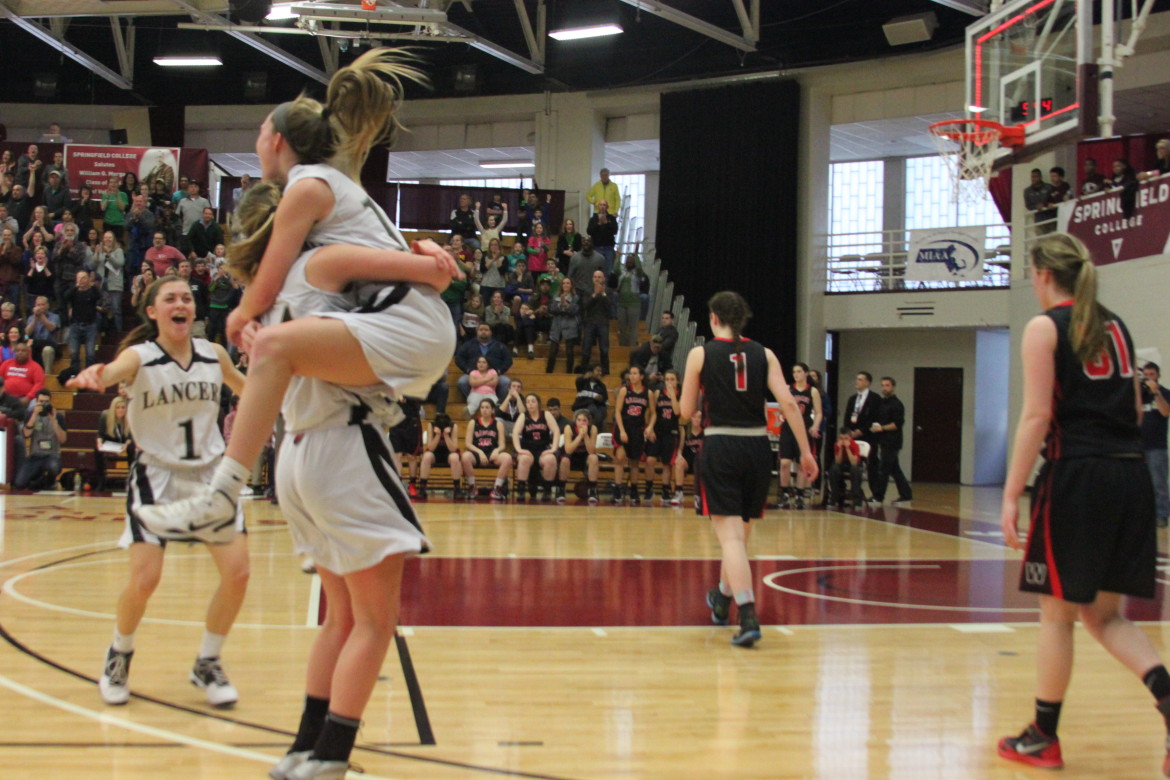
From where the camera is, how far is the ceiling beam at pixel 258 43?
640 inches

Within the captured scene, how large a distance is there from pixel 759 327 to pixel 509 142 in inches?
290

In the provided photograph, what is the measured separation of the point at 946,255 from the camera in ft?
60.5

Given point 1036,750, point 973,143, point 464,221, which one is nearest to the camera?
point 1036,750

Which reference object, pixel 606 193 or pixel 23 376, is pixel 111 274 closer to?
Result: pixel 23 376

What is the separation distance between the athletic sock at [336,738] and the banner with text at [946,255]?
681 inches

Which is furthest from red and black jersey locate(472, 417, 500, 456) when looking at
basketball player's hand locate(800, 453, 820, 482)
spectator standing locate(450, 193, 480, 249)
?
basketball player's hand locate(800, 453, 820, 482)

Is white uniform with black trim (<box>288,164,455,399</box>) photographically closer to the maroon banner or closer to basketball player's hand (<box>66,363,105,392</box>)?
basketball player's hand (<box>66,363,105,392</box>)

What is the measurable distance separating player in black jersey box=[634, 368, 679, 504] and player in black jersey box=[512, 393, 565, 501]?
114 centimetres

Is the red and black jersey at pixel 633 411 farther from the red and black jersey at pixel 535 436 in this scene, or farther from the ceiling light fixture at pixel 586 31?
the ceiling light fixture at pixel 586 31

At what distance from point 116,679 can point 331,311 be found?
231cm

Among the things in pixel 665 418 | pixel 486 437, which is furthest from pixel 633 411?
pixel 486 437

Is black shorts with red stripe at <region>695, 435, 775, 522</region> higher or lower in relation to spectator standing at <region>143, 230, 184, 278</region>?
lower

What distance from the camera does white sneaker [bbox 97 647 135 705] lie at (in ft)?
12.9

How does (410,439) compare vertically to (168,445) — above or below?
below
